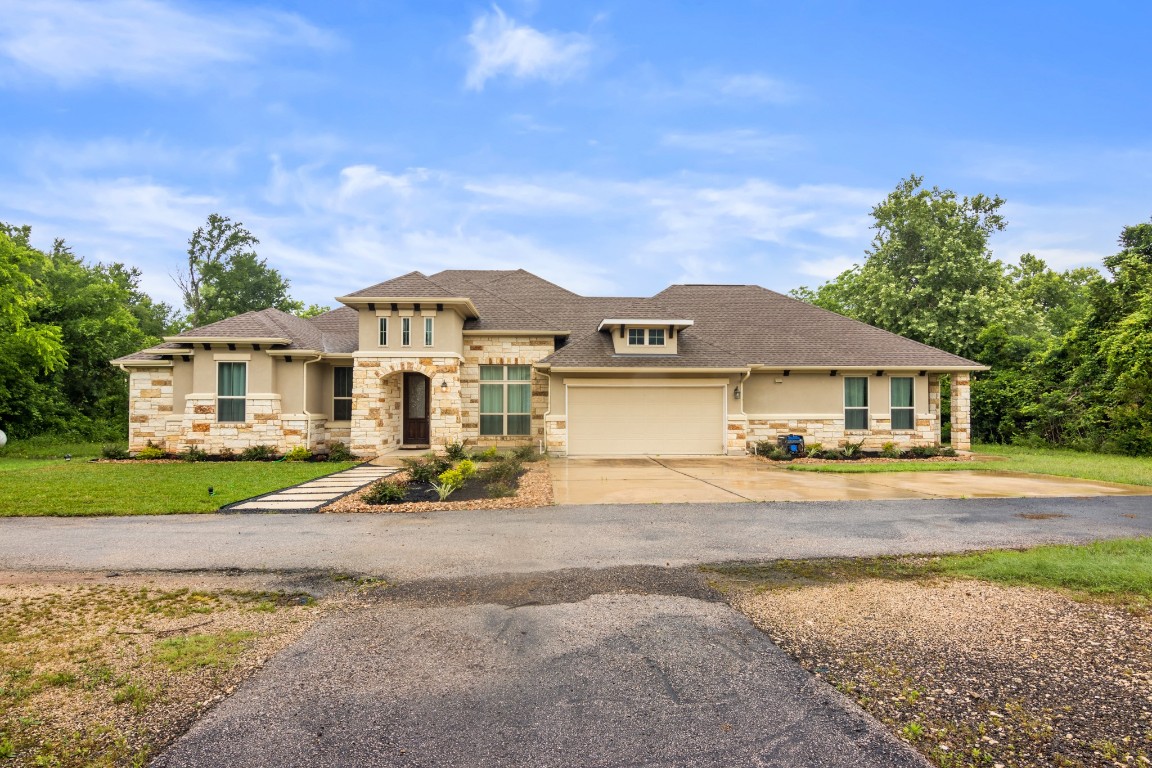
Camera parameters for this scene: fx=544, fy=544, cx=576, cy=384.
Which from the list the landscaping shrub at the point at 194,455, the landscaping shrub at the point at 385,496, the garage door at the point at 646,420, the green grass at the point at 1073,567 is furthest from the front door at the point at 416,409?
the green grass at the point at 1073,567

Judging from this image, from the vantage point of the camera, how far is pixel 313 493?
9.84 metres

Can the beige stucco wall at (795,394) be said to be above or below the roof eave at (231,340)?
below

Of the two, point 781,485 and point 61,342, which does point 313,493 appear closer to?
point 781,485

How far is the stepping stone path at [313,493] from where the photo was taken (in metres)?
8.45

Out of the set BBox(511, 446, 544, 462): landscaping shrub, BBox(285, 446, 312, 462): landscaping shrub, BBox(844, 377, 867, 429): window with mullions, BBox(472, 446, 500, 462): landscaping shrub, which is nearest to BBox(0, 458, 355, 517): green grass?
BBox(285, 446, 312, 462): landscaping shrub

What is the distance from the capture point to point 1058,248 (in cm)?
3603

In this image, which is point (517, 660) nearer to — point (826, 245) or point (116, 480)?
point (116, 480)

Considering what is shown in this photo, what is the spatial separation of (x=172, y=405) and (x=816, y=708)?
1960 cm

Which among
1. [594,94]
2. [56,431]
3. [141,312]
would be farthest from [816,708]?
[141,312]

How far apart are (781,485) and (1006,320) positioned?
66.0 ft

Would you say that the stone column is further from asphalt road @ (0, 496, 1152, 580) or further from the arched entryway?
the arched entryway

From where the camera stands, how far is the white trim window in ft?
58.6

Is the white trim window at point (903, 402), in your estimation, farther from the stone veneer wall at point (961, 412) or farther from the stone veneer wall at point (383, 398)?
the stone veneer wall at point (383, 398)

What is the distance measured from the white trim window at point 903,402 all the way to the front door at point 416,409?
50.8 feet
